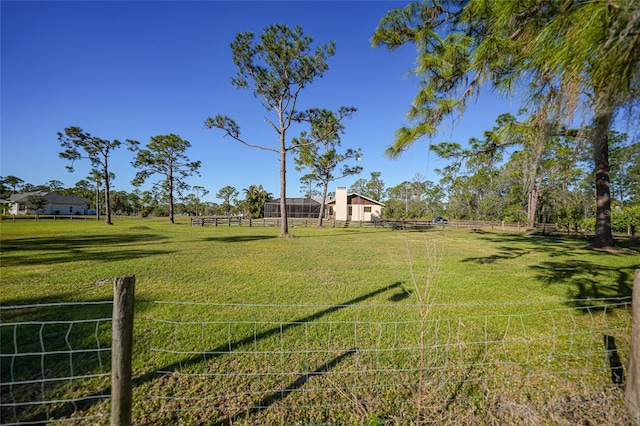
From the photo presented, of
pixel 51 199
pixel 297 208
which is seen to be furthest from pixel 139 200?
pixel 297 208

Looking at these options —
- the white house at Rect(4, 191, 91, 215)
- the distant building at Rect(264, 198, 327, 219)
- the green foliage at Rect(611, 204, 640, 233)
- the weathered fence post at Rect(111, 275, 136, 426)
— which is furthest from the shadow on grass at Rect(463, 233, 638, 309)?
the white house at Rect(4, 191, 91, 215)

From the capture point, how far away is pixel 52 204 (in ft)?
158

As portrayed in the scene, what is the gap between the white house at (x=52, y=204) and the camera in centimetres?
4659

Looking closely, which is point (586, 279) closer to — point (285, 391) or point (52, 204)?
point (285, 391)

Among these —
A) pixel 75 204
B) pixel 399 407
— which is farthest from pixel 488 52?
pixel 75 204

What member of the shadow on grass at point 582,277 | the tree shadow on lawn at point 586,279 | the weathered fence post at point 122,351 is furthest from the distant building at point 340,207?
the weathered fence post at point 122,351

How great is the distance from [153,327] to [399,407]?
10.5 feet

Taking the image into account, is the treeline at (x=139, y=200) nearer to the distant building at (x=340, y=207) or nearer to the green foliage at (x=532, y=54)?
the distant building at (x=340, y=207)

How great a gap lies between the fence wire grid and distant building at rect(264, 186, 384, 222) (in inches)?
1247

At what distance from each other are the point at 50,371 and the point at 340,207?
33563 mm

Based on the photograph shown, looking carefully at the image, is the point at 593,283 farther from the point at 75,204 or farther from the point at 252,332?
the point at 75,204

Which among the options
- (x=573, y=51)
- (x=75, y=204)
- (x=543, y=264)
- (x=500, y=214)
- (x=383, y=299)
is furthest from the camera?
(x=75, y=204)

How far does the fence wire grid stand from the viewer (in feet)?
6.79

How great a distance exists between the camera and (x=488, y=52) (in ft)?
7.66
